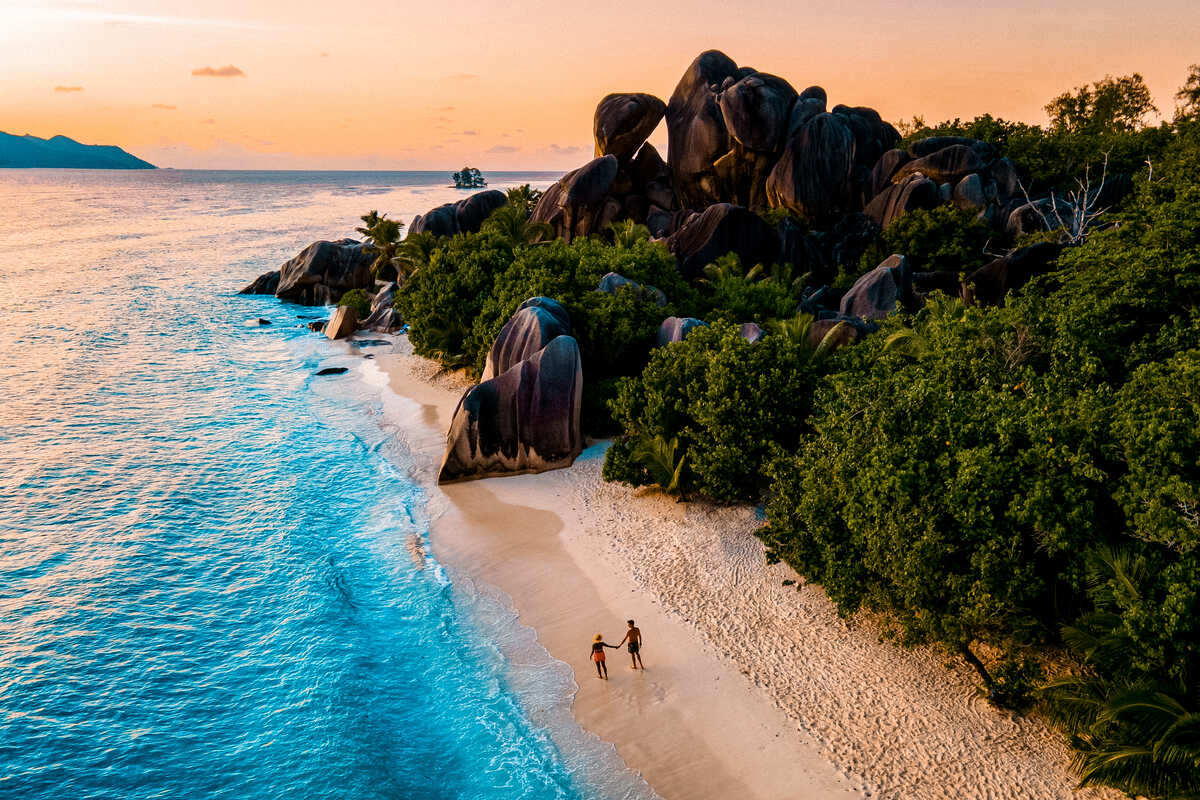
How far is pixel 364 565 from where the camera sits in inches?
791

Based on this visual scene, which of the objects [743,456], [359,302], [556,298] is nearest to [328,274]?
[359,302]

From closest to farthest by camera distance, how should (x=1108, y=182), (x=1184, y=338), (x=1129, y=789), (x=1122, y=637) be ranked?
(x=1129, y=789)
(x=1122, y=637)
(x=1184, y=338)
(x=1108, y=182)

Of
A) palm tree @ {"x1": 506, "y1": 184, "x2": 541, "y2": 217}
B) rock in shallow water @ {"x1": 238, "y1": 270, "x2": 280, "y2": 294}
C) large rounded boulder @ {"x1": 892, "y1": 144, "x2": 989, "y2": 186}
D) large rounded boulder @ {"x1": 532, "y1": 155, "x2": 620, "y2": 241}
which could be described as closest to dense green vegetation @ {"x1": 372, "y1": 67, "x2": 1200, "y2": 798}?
large rounded boulder @ {"x1": 892, "y1": 144, "x2": 989, "y2": 186}

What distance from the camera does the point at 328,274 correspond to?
61500mm

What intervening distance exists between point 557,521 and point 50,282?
70.9 meters

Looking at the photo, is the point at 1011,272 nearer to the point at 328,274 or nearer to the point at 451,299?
the point at 451,299

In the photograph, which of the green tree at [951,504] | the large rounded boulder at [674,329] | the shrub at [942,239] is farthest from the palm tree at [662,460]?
the shrub at [942,239]

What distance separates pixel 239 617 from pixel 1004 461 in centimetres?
1873

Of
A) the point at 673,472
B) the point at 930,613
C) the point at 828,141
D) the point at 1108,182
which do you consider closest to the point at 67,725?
the point at 673,472

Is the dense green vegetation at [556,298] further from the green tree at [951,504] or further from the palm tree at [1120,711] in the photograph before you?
the palm tree at [1120,711]

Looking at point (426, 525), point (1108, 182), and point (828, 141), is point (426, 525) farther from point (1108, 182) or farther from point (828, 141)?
point (1108, 182)

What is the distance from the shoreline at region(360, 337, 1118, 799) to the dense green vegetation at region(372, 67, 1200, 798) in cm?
95

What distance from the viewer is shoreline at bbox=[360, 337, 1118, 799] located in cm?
1211

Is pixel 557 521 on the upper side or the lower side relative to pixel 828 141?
lower
